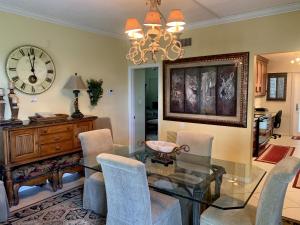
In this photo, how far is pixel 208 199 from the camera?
2.05 metres

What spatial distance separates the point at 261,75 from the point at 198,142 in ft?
15.4

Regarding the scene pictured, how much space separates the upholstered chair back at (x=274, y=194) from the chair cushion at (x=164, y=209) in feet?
2.47

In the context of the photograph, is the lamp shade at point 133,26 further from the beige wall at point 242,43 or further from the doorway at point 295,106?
the doorway at point 295,106

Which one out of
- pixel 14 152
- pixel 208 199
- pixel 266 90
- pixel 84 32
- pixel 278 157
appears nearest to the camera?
pixel 208 199

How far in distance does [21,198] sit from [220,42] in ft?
12.9

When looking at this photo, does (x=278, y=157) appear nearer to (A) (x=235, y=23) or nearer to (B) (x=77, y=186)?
(A) (x=235, y=23)

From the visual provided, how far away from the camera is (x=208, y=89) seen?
4180mm

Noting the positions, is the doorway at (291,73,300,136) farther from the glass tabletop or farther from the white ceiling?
the glass tabletop

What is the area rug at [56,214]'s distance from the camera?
267 cm

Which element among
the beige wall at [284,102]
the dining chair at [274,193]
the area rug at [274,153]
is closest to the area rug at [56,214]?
the dining chair at [274,193]

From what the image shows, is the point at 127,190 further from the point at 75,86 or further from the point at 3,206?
the point at 75,86

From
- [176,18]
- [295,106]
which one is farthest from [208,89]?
[295,106]

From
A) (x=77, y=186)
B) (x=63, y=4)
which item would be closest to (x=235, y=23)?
(x=63, y=4)

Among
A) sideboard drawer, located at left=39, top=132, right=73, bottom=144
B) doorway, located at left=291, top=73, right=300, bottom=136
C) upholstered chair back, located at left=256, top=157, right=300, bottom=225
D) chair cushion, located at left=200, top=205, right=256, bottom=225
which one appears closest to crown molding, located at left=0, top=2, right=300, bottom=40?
sideboard drawer, located at left=39, top=132, right=73, bottom=144
